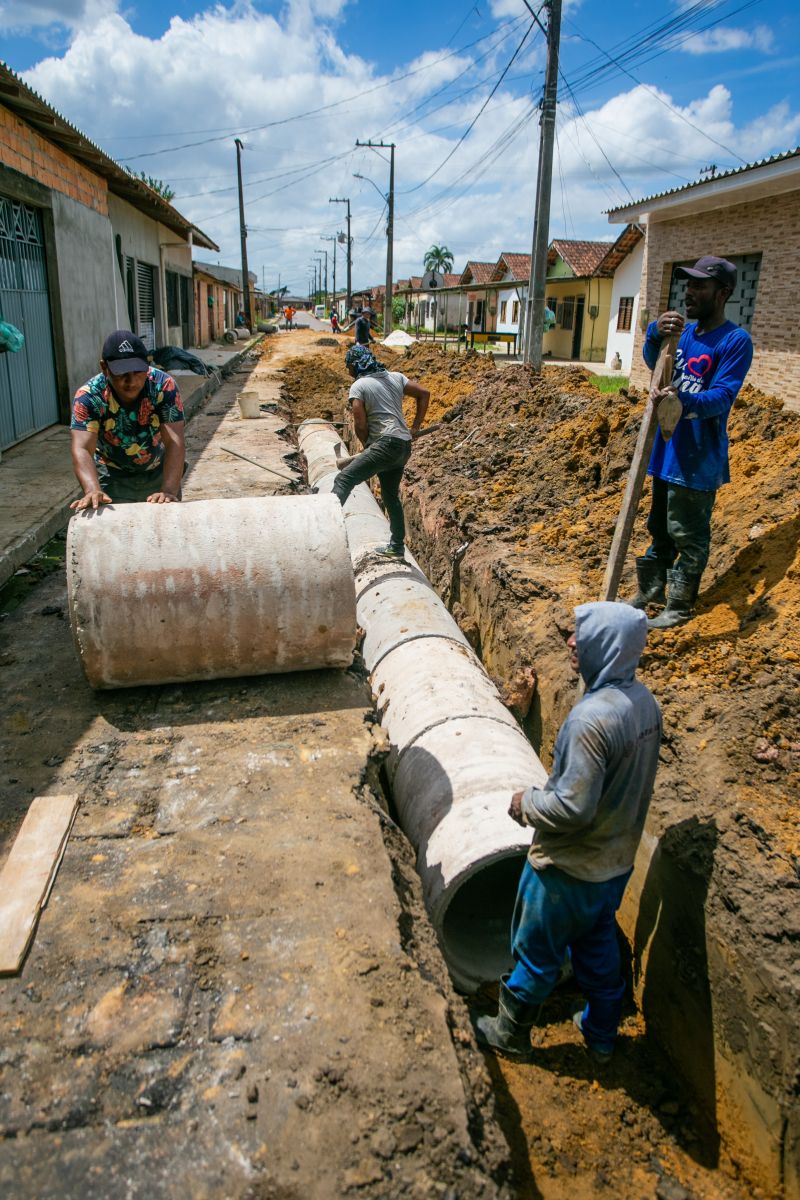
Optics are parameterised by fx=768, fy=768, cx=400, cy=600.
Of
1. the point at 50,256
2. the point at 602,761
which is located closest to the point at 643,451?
the point at 602,761

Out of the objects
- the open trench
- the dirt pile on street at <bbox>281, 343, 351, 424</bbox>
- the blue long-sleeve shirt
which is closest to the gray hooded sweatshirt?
the open trench

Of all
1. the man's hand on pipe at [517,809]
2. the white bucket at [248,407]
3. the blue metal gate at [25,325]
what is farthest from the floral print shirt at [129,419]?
the white bucket at [248,407]

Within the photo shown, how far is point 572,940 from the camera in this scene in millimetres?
3211

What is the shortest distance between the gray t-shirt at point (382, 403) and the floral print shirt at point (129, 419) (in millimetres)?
1811

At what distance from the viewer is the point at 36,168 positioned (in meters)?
9.62

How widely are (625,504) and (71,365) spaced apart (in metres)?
9.80

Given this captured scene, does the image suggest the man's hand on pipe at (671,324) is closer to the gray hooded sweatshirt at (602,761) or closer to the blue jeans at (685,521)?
the blue jeans at (685,521)

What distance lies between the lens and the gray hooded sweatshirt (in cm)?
280

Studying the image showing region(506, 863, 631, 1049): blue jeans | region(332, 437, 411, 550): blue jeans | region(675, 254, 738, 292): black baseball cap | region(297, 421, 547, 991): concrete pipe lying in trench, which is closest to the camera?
region(506, 863, 631, 1049): blue jeans

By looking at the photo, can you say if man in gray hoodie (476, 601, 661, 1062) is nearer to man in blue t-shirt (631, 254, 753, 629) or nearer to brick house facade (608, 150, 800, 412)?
man in blue t-shirt (631, 254, 753, 629)

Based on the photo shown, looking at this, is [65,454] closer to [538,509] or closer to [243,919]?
[538,509]

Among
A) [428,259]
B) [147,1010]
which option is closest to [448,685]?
[147,1010]

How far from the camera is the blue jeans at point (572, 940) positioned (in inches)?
121

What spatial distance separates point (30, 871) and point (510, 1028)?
6.91ft
